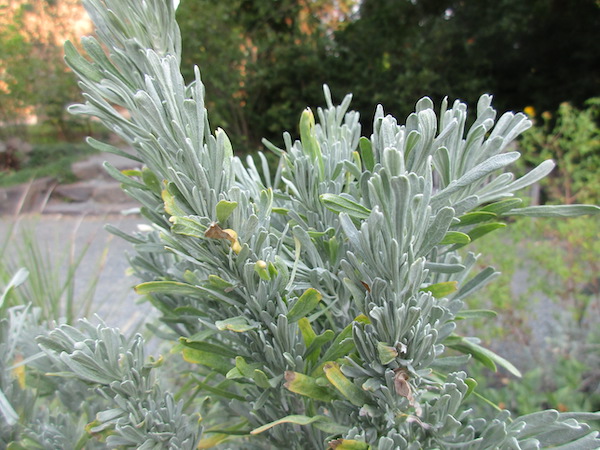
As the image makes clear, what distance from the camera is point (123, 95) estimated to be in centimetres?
57

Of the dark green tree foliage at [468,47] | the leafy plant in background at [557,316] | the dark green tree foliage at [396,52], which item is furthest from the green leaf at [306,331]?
the dark green tree foliage at [468,47]

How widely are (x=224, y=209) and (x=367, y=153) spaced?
207 millimetres

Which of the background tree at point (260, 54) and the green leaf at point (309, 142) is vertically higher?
the background tree at point (260, 54)

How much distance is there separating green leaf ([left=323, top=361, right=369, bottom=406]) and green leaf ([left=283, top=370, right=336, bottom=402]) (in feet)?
0.14

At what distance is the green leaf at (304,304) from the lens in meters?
0.54

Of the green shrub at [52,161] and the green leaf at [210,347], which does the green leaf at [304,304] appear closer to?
the green leaf at [210,347]

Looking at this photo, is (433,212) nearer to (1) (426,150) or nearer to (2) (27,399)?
(1) (426,150)

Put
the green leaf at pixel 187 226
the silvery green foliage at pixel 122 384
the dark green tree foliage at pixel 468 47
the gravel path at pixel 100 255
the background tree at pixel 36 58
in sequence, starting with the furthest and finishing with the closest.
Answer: the background tree at pixel 36 58
the dark green tree foliage at pixel 468 47
the gravel path at pixel 100 255
the silvery green foliage at pixel 122 384
the green leaf at pixel 187 226

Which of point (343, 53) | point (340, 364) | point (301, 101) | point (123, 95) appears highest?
point (343, 53)

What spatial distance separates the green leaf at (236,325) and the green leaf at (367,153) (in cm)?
25

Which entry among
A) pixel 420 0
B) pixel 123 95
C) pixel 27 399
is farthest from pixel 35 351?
pixel 420 0

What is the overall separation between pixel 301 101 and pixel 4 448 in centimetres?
551

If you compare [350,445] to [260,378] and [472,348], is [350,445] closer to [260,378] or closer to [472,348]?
[260,378]

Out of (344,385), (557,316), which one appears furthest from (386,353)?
(557,316)
